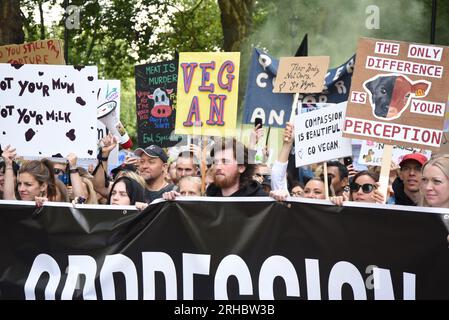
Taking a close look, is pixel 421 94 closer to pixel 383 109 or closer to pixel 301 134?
pixel 383 109

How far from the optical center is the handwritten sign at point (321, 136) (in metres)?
6.43

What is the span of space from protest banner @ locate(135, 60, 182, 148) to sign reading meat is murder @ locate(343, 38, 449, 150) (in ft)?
10.6

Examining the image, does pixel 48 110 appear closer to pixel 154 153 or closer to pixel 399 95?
pixel 154 153

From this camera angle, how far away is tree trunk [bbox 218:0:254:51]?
62.9 feet

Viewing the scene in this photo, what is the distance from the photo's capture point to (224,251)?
5.62m

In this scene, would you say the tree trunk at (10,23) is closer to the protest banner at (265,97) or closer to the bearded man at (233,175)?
the protest banner at (265,97)

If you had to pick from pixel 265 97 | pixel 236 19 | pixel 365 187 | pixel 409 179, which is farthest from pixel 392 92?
pixel 236 19

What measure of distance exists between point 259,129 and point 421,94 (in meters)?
2.52

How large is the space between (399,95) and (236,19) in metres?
13.5

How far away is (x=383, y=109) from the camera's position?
6203 mm

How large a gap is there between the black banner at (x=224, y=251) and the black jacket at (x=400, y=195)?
5.84 feet

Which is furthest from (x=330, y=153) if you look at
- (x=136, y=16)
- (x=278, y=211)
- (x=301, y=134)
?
(x=136, y=16)
